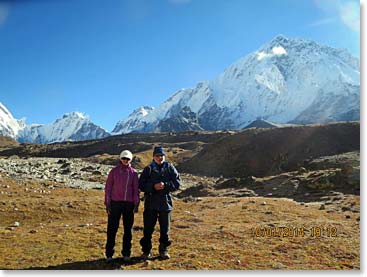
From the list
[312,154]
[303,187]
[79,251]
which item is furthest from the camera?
[312,154]

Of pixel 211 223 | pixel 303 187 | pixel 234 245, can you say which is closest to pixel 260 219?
pixel 211 223

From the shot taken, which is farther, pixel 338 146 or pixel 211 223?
pixel 338 146

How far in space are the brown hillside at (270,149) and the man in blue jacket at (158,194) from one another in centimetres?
2723

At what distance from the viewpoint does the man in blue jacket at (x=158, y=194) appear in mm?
7109

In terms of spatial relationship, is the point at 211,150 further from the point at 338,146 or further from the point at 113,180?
the point at 113,180

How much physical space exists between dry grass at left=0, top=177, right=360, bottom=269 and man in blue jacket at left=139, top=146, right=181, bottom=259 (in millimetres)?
410

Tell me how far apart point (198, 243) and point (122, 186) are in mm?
2283

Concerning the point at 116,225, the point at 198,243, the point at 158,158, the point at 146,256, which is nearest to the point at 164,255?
the point at 146,256

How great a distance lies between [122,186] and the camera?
7.04 meters

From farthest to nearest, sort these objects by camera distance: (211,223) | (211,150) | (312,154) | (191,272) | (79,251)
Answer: (211,150) → (312,154) → (211,223) → (79,251) → (191,272)

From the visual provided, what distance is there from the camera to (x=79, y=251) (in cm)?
773

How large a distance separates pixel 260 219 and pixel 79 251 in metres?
5.62

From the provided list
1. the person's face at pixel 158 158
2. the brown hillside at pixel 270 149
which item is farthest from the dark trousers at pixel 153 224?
the brown hillside at pixel 270 149

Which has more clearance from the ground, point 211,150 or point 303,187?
point 211,150
